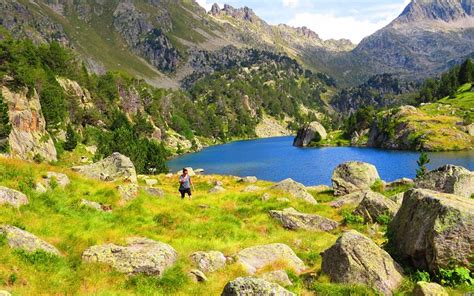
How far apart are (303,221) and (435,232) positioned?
44.8 ft

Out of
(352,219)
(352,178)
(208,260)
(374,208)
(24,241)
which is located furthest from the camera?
(352,178)

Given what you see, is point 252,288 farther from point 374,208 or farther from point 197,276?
point 374,208

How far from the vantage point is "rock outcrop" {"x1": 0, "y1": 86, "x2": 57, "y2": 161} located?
97500 mm

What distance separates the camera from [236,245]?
24.0 m

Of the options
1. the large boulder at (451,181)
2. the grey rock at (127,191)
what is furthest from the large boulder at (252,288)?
the large boulder at (451,181)

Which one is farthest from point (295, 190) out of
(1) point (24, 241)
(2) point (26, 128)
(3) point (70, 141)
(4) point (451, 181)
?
(3) point (70, 141)

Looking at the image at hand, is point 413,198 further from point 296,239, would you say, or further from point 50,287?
point 50,287

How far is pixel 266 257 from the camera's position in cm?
2175

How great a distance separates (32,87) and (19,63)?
23.6 ft

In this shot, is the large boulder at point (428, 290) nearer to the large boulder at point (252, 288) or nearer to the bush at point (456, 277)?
the bush at point (456, 277)

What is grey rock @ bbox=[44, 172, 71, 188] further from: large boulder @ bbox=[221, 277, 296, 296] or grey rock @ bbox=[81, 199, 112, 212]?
large boulder @ bbox=[221, 277, 296, 296]

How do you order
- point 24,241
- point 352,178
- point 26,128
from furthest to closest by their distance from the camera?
point 26,128 < point 352,178 < point 24,241

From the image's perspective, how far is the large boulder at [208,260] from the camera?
19.4 m

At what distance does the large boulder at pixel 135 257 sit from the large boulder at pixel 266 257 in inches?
152
